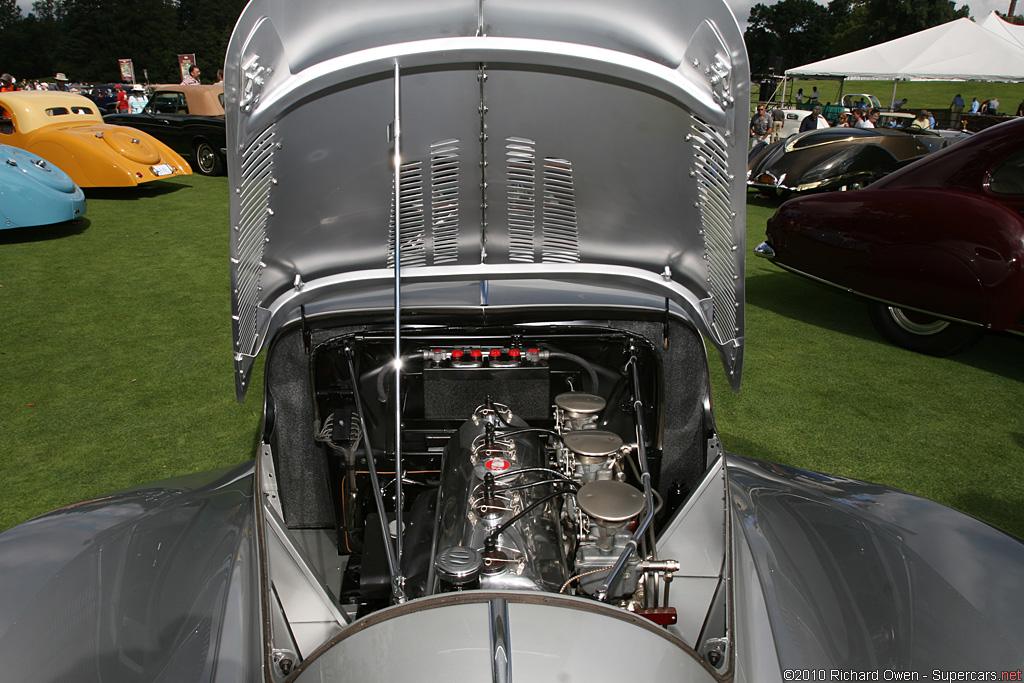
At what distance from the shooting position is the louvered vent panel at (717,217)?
70.2 inches

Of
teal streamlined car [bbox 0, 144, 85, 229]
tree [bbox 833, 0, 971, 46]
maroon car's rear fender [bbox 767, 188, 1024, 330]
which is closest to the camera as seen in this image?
maroon car's rear fender [bbox 767, 188, 1024, 330]

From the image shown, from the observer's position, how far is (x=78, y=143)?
9.48 meters

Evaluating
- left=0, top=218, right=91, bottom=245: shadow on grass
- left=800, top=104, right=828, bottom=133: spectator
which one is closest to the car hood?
left=0, top=218, right=91, bottom=245: shadow on grass

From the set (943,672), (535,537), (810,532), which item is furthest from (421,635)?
(810,532)

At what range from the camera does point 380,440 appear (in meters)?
2.48

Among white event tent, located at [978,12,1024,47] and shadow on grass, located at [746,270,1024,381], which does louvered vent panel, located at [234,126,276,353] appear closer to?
shadow on grass, located at [746,270,1024,381]

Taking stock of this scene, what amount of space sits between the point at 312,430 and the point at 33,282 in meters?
5.44

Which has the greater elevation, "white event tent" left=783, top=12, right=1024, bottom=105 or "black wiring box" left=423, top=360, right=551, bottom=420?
"white event tent" left=783, top=12, right=1024, bottom=105

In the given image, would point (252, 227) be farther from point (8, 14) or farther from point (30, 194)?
point (8, 14)

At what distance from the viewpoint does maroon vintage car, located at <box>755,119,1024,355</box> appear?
4203 mm

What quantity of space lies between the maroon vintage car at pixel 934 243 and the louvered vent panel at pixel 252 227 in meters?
4.30

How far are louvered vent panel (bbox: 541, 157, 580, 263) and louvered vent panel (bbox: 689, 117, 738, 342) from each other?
1.24 feet

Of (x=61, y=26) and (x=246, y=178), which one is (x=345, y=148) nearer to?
(x=246, y=178)

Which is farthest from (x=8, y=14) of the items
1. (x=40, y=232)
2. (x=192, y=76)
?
(x=40, y=232)
